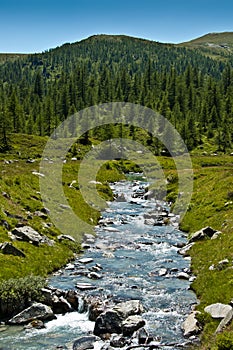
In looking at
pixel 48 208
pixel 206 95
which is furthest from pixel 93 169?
pixel 206 95

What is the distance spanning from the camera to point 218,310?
69.1 ft

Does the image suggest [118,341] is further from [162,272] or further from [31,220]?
[31,220]

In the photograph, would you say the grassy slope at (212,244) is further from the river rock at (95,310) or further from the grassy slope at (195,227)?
the river rock at (95,310)

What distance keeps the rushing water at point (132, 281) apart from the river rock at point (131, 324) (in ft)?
1.89

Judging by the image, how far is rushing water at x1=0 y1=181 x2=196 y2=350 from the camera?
2015 centimetres

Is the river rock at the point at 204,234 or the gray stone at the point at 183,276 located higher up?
the river rock at the point at 204,234

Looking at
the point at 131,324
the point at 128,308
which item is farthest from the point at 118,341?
the point at 128,308

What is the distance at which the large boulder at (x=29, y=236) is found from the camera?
31.6 m

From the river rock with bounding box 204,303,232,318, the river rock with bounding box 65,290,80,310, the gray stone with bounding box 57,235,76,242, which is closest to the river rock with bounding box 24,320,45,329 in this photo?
the river rock with bounding box 65,290,80,310

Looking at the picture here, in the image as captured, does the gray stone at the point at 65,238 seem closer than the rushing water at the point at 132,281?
No

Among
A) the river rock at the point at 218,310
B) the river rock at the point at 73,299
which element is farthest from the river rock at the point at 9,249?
the river rock at the point at 218,310

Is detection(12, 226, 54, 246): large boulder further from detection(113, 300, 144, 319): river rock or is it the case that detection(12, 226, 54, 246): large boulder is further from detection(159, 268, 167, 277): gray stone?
detection(113, 300, 144, 319): river rock

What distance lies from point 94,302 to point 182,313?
16.7 feet

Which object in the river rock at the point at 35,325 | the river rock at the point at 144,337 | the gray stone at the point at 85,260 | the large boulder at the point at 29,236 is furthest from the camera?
the large boulder at the point at 29,236
